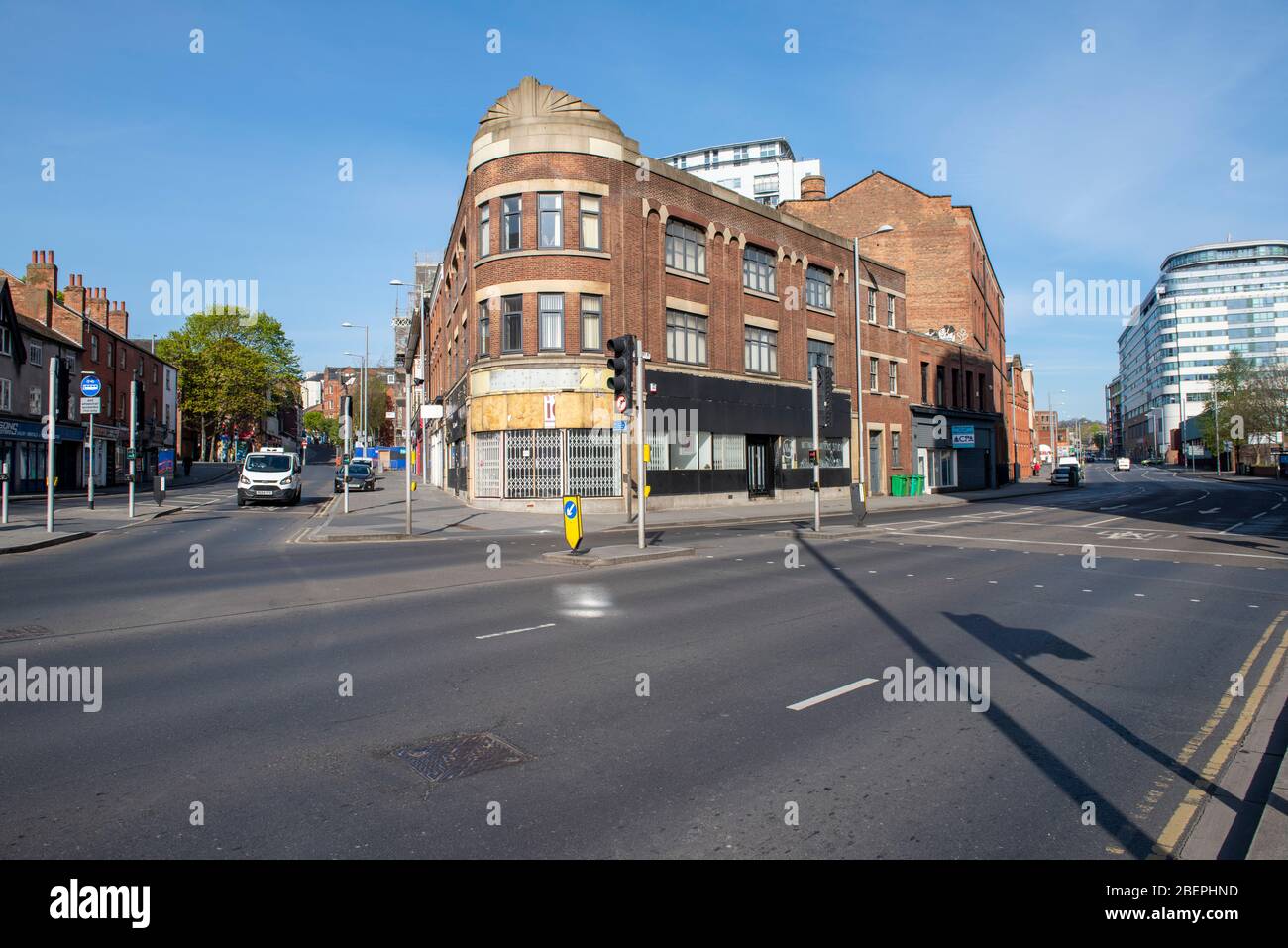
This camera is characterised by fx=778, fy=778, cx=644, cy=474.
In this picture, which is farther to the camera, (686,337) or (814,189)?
(814,189)

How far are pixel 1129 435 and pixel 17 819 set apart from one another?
7959 inches

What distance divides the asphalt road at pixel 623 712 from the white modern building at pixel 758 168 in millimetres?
91151

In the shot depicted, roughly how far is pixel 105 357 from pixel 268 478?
31.8 m

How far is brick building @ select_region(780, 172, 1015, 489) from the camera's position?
49.0 metres

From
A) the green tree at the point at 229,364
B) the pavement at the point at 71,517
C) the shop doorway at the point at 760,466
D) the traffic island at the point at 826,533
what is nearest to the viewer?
the pavement at the point at 71,517

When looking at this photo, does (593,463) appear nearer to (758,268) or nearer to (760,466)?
(760,466)

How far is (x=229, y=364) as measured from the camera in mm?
73750

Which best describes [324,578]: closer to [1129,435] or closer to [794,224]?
[794,224]

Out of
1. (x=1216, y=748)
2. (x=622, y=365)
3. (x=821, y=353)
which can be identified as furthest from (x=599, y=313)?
(x=1216, y=748)

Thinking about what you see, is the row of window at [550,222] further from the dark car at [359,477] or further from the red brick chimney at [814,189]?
the red brick chimney at [814,189]

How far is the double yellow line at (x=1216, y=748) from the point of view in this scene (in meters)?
4.00

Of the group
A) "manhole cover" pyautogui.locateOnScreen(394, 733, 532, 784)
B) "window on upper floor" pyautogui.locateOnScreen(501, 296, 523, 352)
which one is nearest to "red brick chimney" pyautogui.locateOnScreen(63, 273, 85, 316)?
"window on upper floor" pyautogui.locateOnScreen(501, 296, 523, 352)

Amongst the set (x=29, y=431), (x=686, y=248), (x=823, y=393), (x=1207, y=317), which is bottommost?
(x=29, y=431)

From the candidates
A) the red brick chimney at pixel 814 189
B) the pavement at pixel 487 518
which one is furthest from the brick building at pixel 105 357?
the red brick chimney at pixel 814 189
